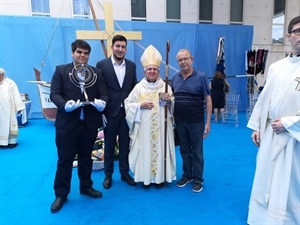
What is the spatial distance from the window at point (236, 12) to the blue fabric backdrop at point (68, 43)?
169 centimetres

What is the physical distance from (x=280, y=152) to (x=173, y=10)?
729 centimetres

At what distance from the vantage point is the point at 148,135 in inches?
103

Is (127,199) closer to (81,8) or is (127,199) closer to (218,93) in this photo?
(218,93)

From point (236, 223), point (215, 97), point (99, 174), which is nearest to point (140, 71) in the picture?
point (215, 97)

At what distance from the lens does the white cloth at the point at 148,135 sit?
2592mm

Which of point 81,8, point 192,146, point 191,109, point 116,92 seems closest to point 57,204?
point 116,92

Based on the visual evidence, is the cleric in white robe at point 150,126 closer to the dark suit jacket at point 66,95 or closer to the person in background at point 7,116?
the dark suit jacket at point 66,95

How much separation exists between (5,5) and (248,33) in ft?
22.1

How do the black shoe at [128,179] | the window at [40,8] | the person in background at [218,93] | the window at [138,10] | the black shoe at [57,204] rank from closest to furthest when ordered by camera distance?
the black shoe at [57,204]
the black shoe at [128,179]
the person in background at [218,93]
the window at [40,8]
the window at [138,10]

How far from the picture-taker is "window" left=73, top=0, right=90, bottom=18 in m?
7.55

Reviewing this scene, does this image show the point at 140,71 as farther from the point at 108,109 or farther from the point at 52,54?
the point at 108,109

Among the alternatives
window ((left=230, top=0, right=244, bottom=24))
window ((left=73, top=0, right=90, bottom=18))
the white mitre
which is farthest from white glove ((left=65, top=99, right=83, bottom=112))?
window ((left=230, top=0, right=244, bottom=24))

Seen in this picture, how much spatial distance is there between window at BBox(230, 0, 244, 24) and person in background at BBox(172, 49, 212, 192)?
276 inches

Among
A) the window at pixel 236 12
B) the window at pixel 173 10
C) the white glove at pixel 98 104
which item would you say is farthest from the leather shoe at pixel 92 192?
the window at pixel 236 12
